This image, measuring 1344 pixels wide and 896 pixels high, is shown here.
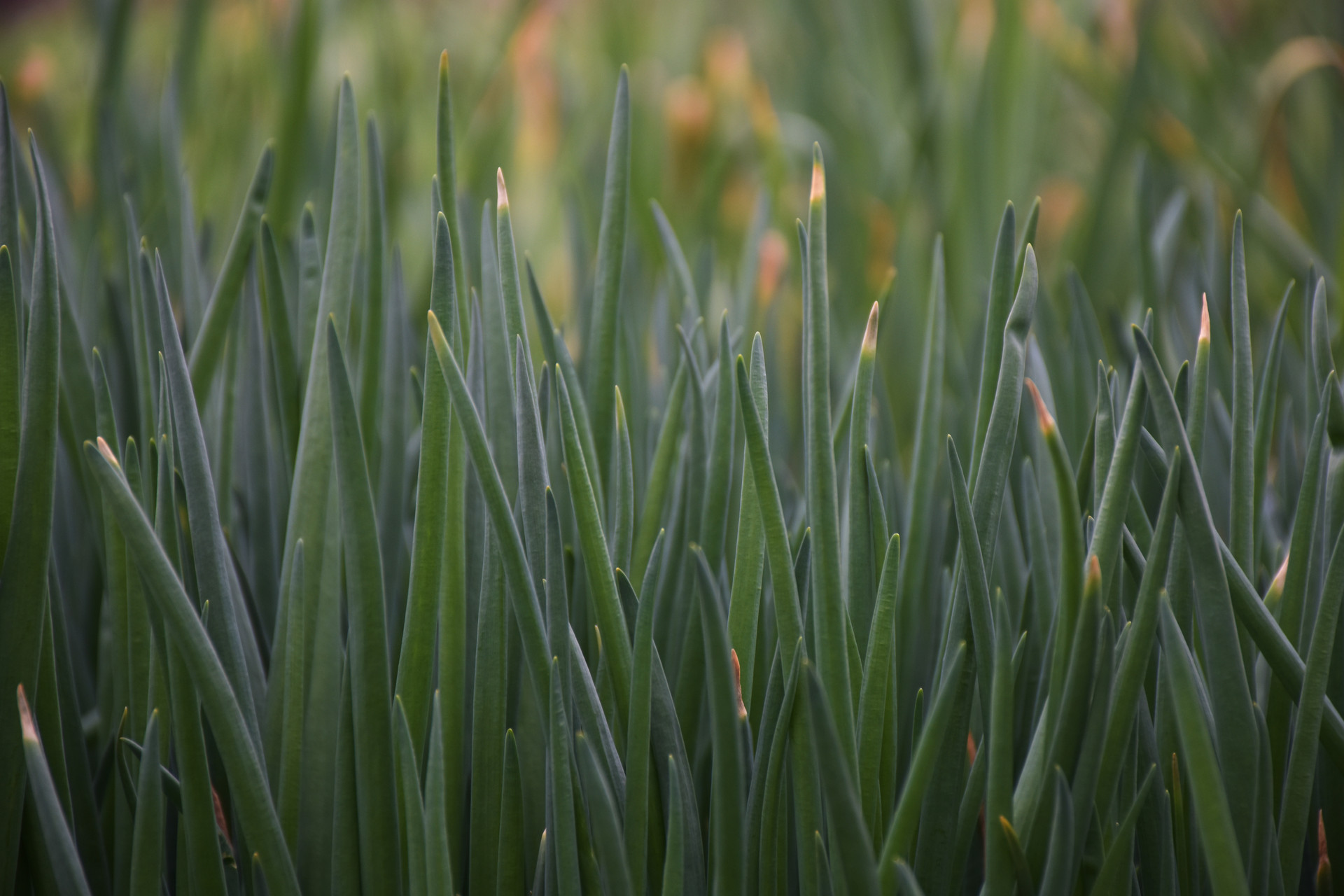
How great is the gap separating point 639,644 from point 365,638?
0.09m

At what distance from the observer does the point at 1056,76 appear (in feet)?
3.90

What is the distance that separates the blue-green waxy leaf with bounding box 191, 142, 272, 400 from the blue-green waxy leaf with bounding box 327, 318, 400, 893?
0.54 feet

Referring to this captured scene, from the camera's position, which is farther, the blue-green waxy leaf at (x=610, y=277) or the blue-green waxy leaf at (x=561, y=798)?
the blue-green waxy leaf at (x=610, y=277)

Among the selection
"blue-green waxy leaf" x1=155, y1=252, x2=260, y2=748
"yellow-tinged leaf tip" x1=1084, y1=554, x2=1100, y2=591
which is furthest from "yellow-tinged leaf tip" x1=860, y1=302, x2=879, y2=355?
"blue-green waxy leaf" x1=155, y1=252, x2=260, y2=748

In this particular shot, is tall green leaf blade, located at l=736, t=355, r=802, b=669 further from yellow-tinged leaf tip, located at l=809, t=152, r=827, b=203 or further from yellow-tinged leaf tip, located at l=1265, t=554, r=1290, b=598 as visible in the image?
yellow-tinged leaf tip, located at l=1265, t=554, r=1290, b=598

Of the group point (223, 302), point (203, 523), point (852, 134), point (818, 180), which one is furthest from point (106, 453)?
point (852, 134)

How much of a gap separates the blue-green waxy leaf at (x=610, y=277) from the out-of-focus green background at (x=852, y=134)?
259mm

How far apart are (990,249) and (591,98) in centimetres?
55

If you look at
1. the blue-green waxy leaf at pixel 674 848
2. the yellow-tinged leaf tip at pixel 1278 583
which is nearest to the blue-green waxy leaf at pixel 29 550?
the blue-green waxy leaf at pixel 674 848

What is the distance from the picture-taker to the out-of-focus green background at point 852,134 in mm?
817

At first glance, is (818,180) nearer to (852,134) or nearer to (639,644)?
(639,644)

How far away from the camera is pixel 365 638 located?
315 mm

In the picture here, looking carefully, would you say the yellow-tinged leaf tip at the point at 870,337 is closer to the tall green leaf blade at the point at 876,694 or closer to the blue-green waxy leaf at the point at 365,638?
the tall green leaf blade at the point at 876,694

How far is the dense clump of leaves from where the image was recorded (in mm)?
287
